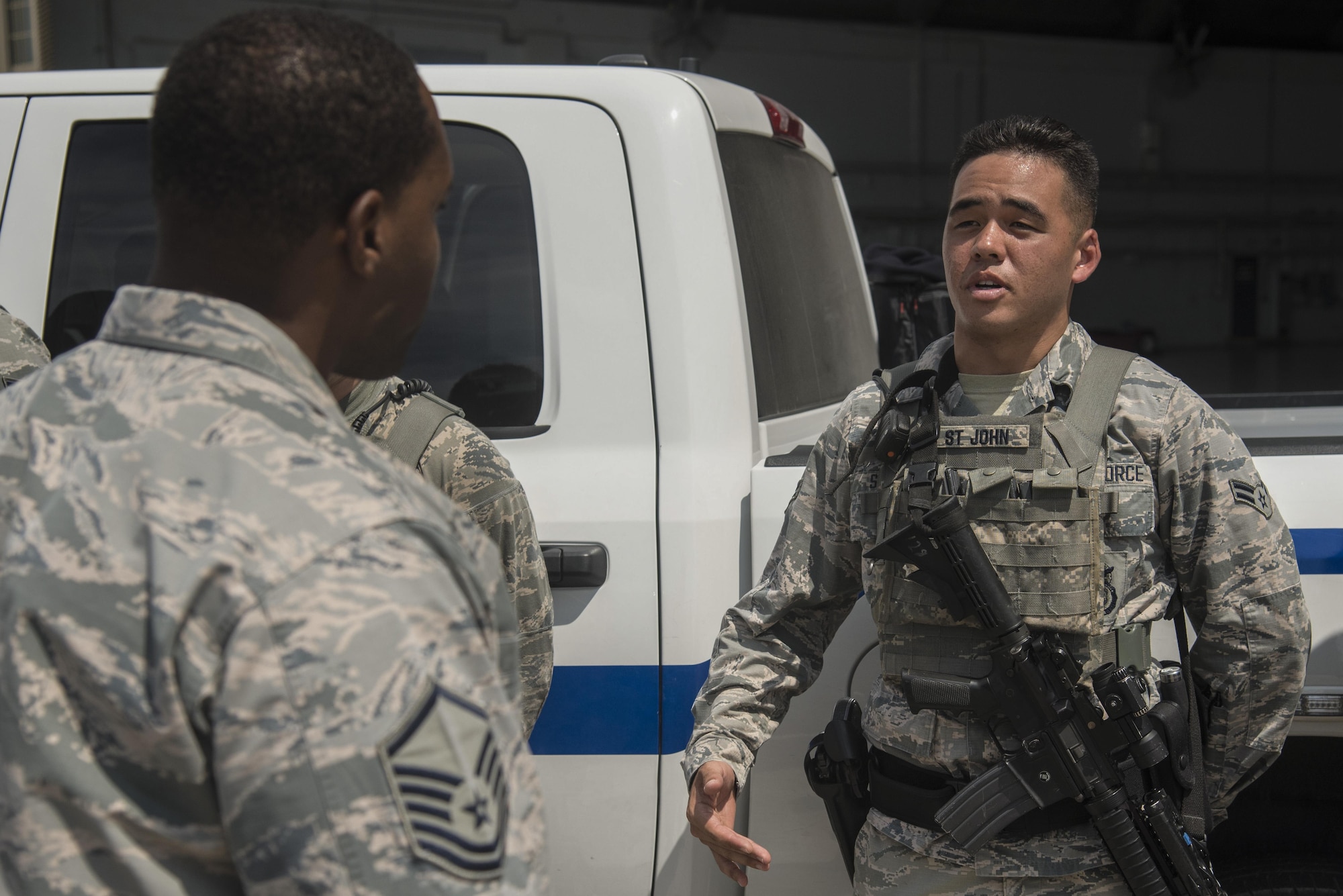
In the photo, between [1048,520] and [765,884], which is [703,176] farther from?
[765,884]

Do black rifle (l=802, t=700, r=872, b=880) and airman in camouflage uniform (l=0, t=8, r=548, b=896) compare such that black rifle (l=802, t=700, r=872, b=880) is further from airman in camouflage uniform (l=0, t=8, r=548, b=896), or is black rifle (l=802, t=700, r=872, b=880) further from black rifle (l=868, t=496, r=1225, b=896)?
airman in camouflage uniform (l=0, t=8, r=548, b=896)

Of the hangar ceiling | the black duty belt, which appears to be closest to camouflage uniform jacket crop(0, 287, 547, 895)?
the black duty belt

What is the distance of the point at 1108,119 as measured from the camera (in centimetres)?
1126

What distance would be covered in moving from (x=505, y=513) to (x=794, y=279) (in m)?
0.91

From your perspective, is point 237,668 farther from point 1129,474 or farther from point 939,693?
point 1129,474

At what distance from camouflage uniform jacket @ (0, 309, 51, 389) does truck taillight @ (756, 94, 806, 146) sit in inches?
50.7

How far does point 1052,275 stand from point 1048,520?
35 cm

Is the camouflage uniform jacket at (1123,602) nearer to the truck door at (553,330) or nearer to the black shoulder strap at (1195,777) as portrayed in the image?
the black shoulder strap at (1195,777)

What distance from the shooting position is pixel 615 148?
1887 millimetres

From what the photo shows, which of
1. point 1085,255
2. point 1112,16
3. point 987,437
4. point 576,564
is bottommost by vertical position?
point 576,564

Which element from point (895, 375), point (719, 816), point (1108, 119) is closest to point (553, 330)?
point (895, 375)

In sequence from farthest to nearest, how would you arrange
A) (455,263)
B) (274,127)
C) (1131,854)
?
(455,263) → (1131,854) → (274,127)

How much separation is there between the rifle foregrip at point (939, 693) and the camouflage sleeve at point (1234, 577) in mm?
335

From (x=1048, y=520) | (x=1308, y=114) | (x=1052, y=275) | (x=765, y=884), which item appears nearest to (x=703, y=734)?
(x=765, y=884)
